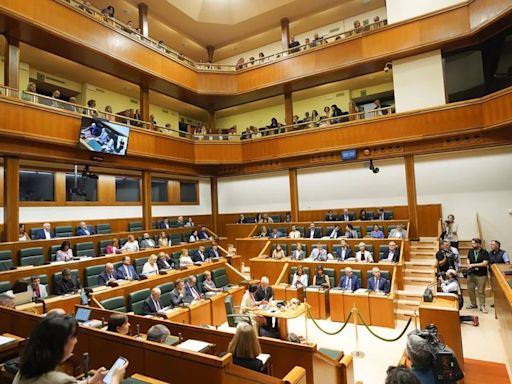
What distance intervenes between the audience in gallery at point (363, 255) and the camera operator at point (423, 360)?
5.06 m

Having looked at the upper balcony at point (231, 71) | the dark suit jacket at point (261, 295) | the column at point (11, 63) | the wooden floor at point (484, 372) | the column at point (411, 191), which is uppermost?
the upper balcony at point (231, 71)

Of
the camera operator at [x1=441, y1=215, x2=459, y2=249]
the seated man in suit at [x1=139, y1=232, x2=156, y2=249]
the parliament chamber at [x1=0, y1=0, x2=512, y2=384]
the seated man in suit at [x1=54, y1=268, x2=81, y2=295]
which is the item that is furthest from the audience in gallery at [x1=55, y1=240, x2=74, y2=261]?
the camera operator at [x1=441, y1=215, x2=459, y2=249]

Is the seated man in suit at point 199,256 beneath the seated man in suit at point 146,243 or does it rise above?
beneath

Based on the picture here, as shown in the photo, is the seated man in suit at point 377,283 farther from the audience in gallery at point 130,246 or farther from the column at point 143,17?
the column at point 143,17

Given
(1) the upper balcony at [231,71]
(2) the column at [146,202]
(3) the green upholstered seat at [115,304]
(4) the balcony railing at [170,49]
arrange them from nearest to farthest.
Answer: (3) the green upholstered seat at [115,304] < (1) the upper balcony at [231,71] < (4) the balcony railing at [170,49] < (2) the column at [146,202]

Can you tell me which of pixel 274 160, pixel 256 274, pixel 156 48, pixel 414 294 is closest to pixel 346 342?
pixel 414 294

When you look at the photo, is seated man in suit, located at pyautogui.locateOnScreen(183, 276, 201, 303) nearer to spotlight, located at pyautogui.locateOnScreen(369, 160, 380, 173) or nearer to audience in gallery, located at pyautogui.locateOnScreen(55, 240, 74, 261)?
audience in gallery, located at pyautogui.locateOnScreen(55, 240, 74, 261)

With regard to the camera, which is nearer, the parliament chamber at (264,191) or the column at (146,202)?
the parliament chamber at (264,191)

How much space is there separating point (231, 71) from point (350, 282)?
8.44 meters

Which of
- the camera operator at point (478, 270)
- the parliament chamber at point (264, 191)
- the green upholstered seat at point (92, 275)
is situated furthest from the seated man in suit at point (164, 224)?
the camera operator at point (478, 270)

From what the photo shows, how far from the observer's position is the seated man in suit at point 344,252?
7.43 m

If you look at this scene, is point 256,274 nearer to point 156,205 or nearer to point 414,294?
point 414,294

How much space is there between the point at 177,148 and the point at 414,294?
7.75m

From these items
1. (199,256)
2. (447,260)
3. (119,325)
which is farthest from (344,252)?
(119,325)
